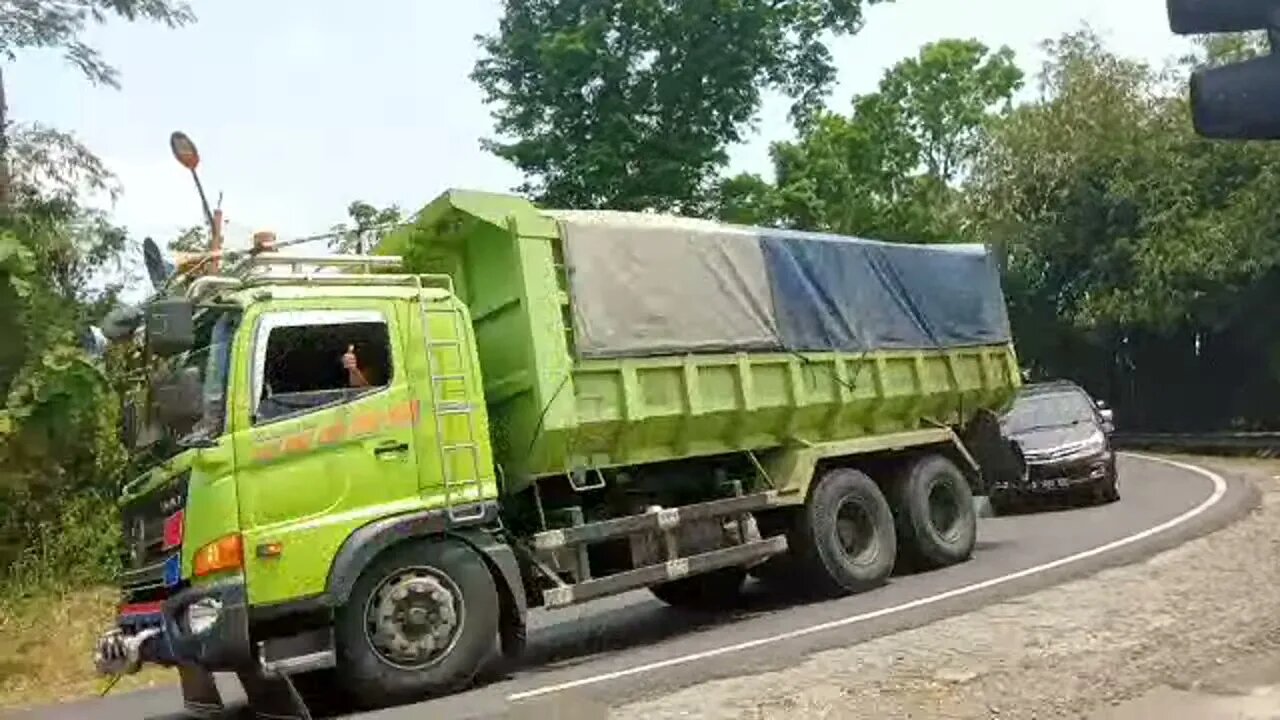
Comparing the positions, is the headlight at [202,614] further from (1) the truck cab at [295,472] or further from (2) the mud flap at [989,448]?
(2) the mud flap at [989,448]

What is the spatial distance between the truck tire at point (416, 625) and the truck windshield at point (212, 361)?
1253 mm

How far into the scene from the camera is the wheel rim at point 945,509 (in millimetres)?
12047

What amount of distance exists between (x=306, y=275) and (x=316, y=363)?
620mm

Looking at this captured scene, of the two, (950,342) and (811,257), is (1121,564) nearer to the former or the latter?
(950,342)

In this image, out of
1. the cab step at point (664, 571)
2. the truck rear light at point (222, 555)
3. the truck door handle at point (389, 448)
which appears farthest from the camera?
the cab step at point (664, 571)

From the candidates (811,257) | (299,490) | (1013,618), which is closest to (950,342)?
(811,257)

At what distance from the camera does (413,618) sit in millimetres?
8305

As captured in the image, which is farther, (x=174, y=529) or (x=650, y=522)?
(x=650, y=522)

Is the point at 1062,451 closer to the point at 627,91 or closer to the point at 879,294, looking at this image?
the point at 879,294

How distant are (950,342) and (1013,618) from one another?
156 inches

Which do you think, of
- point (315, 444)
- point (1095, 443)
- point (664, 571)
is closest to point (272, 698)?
point (315, 444)

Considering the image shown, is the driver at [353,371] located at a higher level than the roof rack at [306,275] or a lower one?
lower

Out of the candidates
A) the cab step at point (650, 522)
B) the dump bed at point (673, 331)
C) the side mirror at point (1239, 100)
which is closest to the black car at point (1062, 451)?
the dump bed at point (673, 331)

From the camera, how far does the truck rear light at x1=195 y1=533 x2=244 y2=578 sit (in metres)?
7.80
